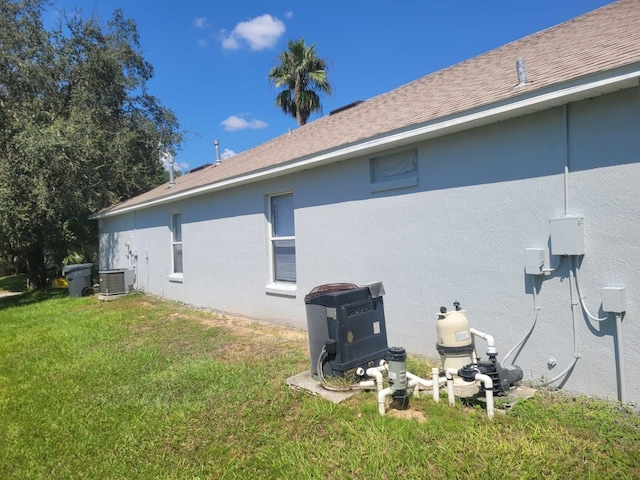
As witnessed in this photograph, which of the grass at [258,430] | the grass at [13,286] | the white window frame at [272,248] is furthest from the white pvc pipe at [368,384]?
the grass at [13,286]

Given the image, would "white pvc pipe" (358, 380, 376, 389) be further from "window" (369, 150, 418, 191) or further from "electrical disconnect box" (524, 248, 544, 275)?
"window" (369, 150, 418, 191)

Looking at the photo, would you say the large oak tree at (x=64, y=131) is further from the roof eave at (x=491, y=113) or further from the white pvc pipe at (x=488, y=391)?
the white pvc pipe at (x=488, y=391)

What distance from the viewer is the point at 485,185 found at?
14.8 feet

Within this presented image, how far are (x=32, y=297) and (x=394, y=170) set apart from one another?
14.1 meters

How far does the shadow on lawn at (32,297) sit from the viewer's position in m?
13.3

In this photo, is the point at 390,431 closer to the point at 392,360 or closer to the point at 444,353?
the point at 392,360

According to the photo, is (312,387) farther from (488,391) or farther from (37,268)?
(37,268)

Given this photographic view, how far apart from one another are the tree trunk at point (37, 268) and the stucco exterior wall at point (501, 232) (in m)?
13.9

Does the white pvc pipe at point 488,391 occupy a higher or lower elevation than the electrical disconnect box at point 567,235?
lower

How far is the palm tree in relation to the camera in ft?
69.9

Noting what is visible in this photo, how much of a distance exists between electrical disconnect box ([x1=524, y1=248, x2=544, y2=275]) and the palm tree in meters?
18.7

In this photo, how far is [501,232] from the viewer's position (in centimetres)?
439

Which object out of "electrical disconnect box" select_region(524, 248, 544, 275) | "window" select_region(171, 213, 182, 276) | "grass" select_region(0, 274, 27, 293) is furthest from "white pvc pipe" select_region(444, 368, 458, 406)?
"grass" select_region(0, 274, 27, 293)

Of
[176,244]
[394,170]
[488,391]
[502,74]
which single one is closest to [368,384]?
[488,391]
